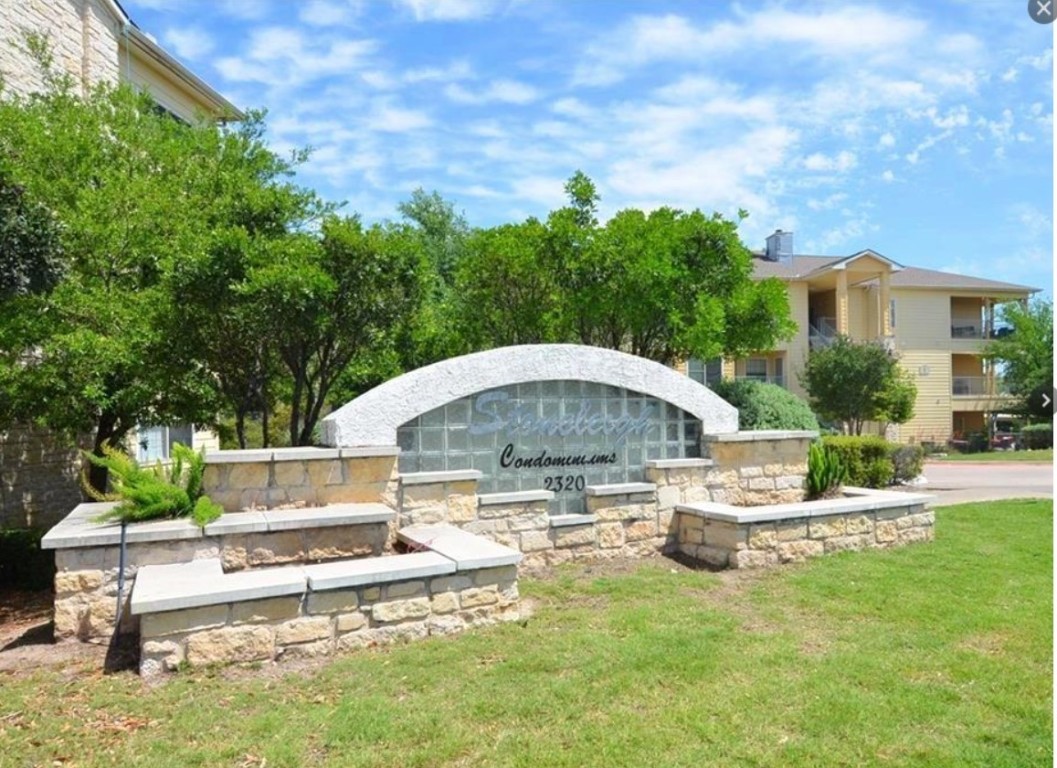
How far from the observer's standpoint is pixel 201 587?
15.5 ft

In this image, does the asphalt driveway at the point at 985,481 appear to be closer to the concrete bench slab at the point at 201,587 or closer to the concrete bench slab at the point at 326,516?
the concrete bench slab at the point at 326,516

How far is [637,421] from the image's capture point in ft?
27.1

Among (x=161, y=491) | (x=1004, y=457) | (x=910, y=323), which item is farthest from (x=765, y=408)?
(x=910, y=323)

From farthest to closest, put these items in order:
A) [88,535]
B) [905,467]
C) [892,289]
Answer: [892,289] < [905,467] < [88,535]

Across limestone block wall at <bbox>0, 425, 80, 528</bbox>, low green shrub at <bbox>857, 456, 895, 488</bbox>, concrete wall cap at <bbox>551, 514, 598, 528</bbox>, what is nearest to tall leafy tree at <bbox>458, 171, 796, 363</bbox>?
concrete wall cap at <bbox>551, 514, 598, 528</bbox>

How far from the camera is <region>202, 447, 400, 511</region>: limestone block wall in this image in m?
6.35

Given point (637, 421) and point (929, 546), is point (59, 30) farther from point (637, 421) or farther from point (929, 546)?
point (929, 546)

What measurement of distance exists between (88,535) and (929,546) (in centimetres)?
847

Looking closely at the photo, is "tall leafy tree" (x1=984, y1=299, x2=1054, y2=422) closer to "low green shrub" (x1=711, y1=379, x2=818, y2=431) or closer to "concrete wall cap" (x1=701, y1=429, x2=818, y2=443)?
"low green shrub" (x1=711, y1=379, x2=818, y2=431)

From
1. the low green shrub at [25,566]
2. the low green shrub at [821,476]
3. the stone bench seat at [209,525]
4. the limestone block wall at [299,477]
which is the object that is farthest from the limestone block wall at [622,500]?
the low green shrub at [25,566]

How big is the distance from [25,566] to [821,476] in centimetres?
922

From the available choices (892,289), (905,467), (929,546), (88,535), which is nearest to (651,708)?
(88,535)

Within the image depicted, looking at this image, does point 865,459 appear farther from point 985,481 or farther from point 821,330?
point 821,330

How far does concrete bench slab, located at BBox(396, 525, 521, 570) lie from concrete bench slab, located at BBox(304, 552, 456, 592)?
0.49 feet
